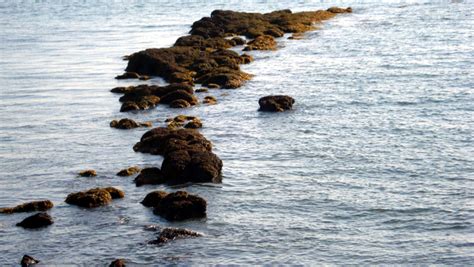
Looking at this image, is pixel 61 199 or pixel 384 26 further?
pixel 384 26

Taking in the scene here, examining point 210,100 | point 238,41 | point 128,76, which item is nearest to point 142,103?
point 210,100

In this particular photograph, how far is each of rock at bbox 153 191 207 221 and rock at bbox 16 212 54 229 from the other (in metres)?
4.75

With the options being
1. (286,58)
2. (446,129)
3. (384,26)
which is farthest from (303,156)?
(384,26)

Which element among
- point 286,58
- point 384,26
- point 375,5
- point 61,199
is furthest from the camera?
point 375,5

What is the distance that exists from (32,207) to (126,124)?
55.4 feet

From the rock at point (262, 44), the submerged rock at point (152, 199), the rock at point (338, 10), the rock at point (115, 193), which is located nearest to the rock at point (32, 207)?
the rock at point (115, 193)

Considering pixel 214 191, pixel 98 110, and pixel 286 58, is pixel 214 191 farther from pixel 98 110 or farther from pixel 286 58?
pixel 286 58

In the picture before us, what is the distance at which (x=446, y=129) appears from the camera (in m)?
51.1

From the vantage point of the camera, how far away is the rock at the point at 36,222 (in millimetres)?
36750

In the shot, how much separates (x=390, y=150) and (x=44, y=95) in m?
31.6

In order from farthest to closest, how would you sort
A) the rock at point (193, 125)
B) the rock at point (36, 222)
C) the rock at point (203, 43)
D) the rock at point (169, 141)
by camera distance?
the rock at point (203, 43) → the rock at point (193, 125) → the rock at point (169, 141) → the rock at point (36, 222)

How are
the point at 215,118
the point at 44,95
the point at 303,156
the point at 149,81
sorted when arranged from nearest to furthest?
the point at 303,156 → the point at 215,118 → the point at 44,95 → the point at 149,81

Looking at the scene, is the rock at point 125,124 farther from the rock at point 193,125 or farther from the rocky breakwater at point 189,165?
the rocky breakwater at point 189,165

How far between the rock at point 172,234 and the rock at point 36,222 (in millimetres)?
5416
